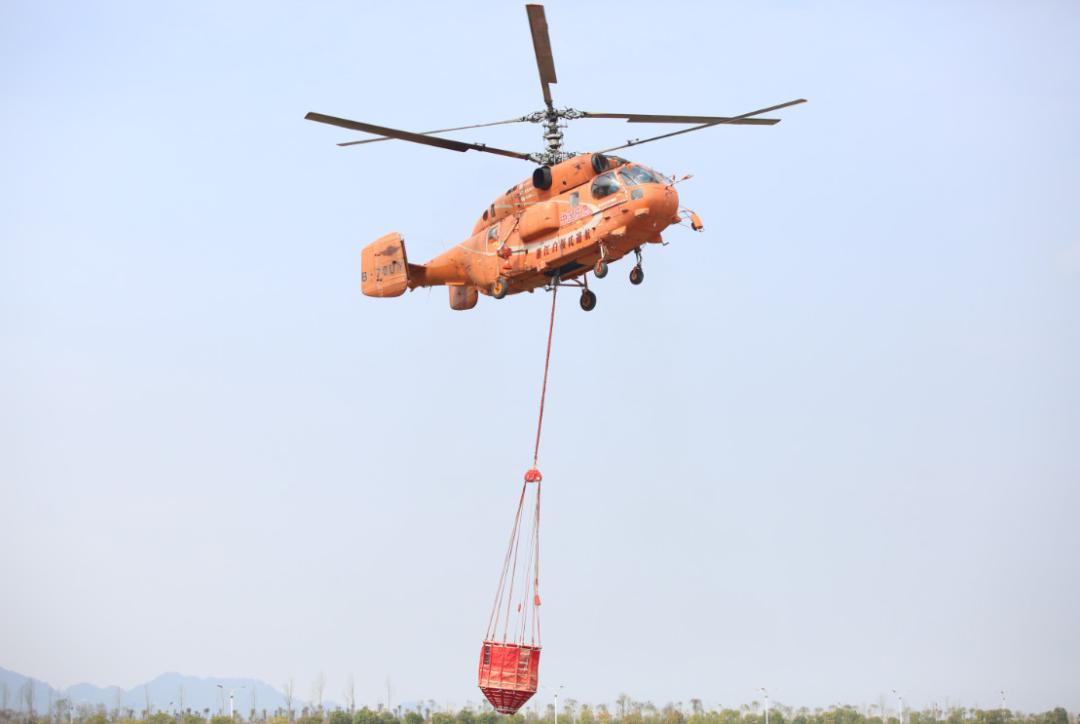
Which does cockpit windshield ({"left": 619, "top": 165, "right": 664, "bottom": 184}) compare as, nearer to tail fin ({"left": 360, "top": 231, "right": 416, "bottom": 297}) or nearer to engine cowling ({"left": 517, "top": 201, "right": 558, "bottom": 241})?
engine cowling ({"left": 517, "top": 201, "right": 558, "bottom": 241})

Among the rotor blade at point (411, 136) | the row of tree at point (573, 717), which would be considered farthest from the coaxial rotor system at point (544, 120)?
the row of tree at point (573, 717)

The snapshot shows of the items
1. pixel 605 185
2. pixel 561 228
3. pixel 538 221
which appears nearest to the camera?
pixel 605 185

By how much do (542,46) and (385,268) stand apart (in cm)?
720

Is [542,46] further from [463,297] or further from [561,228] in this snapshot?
[463,297]

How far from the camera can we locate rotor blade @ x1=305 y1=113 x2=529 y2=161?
104 feet

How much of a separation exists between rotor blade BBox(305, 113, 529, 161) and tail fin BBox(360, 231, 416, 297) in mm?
3528

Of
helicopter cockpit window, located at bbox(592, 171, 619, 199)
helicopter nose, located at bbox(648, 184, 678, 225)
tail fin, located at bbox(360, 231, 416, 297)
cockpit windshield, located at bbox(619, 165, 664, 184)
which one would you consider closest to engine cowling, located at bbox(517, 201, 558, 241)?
helicopter cockpit window, located at bbox(592, 171, 619, 199)

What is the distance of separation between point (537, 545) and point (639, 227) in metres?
6.71

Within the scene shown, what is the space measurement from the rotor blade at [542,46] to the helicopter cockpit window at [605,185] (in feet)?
8.17

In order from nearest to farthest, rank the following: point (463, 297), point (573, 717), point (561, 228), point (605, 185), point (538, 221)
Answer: point (605, 185) → point (561, 228) → point (538, 221) → point (463, 297) → point (573, 717)

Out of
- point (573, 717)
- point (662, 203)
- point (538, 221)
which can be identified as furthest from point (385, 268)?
point (573, 717)

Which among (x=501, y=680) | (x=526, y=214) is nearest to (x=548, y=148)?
(x=526, y=214)

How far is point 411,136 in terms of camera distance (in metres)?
32.2

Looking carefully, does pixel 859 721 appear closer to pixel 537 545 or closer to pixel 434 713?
pixel 434 713
